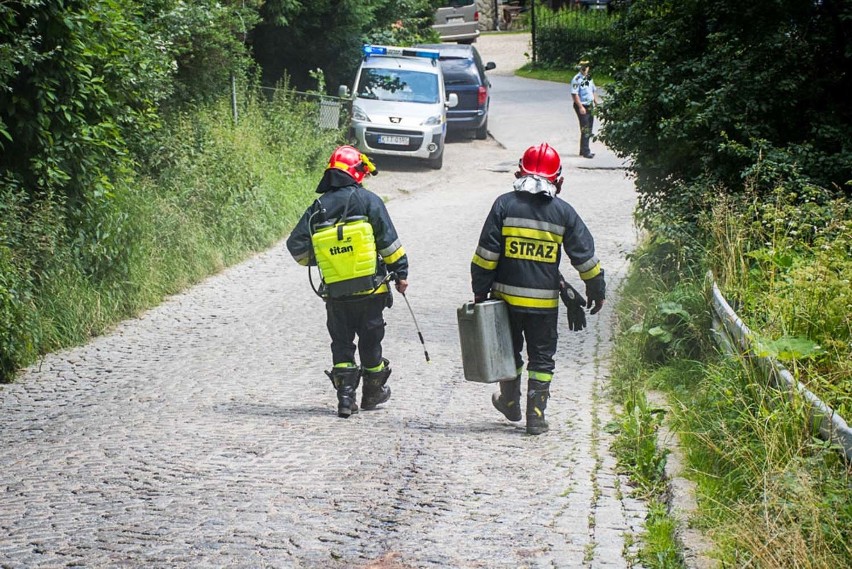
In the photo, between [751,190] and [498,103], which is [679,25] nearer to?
[751,190]

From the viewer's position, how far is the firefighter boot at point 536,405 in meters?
7.57

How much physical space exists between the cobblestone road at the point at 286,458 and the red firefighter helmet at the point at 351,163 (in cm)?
170

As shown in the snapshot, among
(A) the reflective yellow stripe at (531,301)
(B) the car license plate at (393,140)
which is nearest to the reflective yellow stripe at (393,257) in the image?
(A) the reflective yellow stripe at (531,301)

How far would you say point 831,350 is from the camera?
20.9 ft

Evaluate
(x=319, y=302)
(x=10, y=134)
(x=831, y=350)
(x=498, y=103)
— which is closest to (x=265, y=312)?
(x=319, y=302)

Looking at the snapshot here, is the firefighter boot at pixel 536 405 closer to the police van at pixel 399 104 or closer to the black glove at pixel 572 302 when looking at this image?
the black glove at pixel 572 302

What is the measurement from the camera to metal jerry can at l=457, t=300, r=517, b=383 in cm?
746

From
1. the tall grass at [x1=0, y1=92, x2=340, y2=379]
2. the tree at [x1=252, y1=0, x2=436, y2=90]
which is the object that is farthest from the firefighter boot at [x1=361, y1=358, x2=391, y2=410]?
the tree at [x1=252, y1=0, x2=436, y2=90]

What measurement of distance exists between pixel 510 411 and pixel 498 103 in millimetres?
25695

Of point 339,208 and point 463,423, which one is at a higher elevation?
point 339,208

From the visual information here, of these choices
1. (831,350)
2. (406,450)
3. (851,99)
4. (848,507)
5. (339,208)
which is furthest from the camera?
(851,99)

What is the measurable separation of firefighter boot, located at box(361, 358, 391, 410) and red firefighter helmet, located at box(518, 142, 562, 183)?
179cm

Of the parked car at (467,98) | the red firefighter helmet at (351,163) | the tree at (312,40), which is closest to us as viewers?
the red firefighter helmet at (351,163)

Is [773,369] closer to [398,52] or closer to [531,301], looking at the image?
[531,301]
